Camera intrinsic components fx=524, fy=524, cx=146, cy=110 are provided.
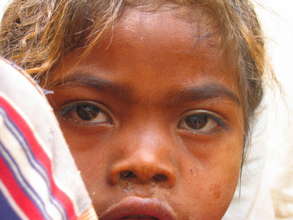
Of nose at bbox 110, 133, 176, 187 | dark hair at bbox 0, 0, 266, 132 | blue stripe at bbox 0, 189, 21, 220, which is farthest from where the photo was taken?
dark hair at bbox 0, 0, 266, 132

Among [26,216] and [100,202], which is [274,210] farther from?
[26,216]

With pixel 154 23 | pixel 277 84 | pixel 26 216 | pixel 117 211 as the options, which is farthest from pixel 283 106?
pixel 26 216

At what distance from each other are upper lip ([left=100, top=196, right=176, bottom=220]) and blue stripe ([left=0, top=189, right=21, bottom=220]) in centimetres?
46

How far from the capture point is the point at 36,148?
586 millimetres

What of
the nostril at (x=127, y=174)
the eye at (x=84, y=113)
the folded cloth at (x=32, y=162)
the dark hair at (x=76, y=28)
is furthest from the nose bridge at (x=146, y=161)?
the folded cloth at (x=32, y=162)

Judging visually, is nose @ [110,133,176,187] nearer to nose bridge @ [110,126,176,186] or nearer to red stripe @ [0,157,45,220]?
nose bridge @ [110,126,176,186]

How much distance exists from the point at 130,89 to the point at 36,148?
1.61 ft

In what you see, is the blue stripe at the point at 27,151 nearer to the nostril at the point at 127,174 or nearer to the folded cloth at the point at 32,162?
the folded cloth at the point at 32,162

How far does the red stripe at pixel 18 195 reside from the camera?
21.9 inches

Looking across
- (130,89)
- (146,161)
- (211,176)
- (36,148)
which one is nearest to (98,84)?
(130,89)

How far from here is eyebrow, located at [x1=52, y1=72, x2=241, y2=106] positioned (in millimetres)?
1057

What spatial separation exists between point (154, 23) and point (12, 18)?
38 cm

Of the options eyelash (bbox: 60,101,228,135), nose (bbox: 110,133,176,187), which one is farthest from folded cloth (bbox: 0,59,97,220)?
eyelash (bbox: 60,101,228,135)

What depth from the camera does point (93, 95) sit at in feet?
3.53
